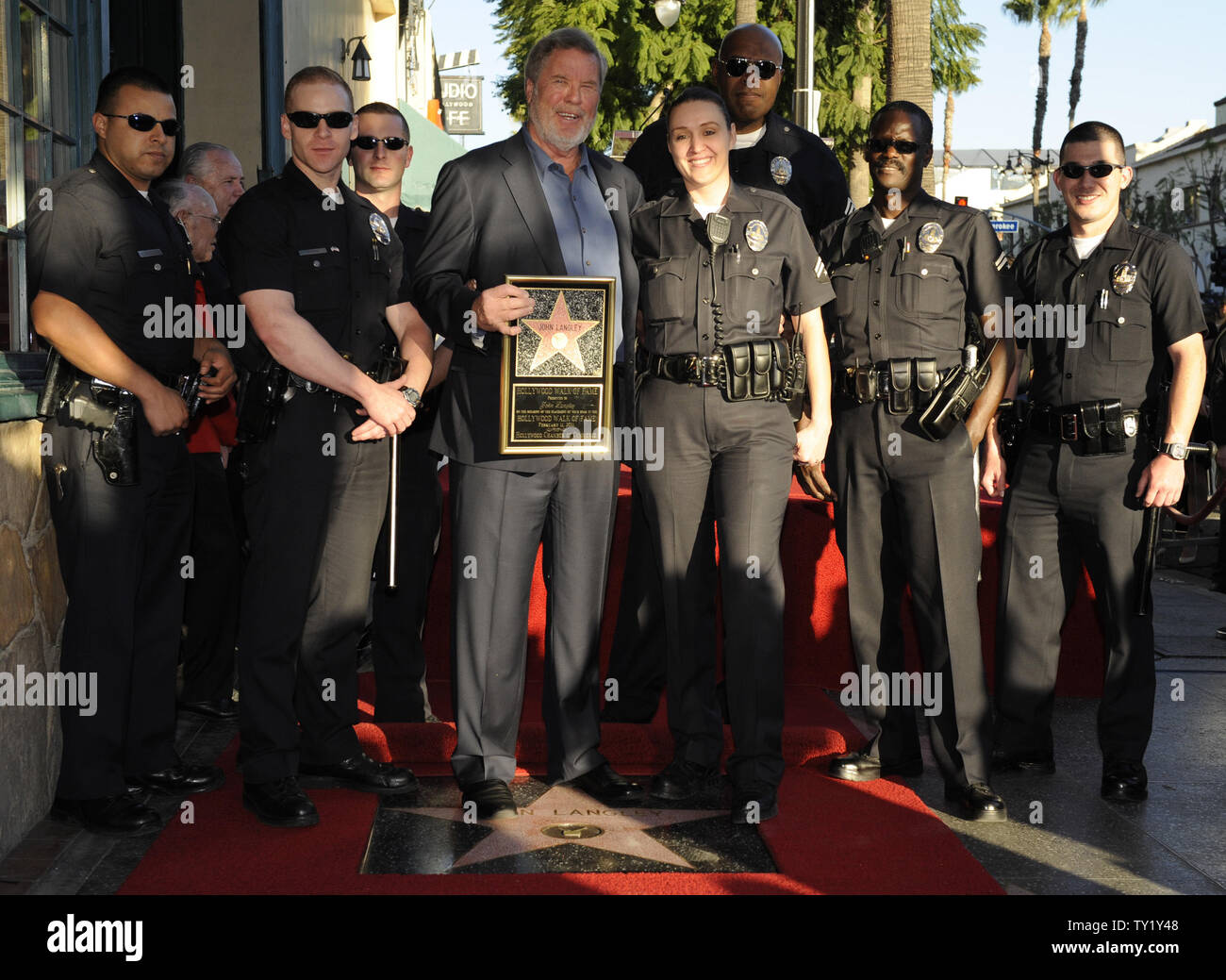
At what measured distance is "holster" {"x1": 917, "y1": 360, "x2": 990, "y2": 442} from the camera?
487cm

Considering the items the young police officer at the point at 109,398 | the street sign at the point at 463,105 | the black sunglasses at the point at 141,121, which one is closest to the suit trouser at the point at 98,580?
the young police officer at the point at 109,398

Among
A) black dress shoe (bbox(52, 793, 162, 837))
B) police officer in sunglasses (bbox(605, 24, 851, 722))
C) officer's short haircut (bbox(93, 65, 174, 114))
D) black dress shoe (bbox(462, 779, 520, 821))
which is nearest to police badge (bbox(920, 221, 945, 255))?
police officer in sunglasses (bbox(605, 24, 851, 722))

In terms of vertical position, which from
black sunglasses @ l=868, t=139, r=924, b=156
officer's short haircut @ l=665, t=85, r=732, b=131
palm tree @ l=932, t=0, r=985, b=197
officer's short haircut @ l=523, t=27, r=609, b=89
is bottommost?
black sunglasses @ l=868, t=139, r=924, b=156

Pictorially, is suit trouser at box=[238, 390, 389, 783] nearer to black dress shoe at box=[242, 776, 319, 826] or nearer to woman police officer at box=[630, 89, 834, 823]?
black dress shoe at box=[242, 776, 319, 826]

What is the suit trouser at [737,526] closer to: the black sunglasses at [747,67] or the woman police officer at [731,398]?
the woman police officer at [731,398]

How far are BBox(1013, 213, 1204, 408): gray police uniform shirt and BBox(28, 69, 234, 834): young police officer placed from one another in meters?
3.14

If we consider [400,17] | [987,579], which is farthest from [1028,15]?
[987,579]

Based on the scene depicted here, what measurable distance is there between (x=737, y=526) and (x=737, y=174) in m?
1.71

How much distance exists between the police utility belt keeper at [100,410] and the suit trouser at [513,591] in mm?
1059

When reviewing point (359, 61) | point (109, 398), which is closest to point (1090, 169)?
point (109, 398)

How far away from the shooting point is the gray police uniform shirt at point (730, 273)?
15.4ft

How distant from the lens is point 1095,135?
16.9 feet

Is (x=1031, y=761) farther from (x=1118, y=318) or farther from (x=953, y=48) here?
(x=953, y=48)
